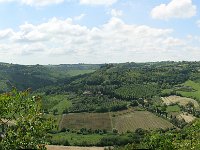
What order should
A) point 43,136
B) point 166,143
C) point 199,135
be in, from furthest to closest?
1. point 199,135
2. point 166,143
3. point 43,136

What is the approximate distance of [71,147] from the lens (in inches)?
7756

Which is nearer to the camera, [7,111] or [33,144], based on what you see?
[33,144]

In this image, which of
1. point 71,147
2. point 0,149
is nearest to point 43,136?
point 0,149

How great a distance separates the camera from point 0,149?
32469 millimetres

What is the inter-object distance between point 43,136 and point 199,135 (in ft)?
206

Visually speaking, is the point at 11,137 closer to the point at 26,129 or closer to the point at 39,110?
the point at 26,129

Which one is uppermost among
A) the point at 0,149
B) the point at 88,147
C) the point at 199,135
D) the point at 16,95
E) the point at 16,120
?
the point at 16,95

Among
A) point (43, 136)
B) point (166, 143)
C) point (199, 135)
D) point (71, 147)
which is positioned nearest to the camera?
point (43, 136)

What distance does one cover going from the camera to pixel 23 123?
114 feet

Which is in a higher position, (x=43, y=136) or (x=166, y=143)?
(x=43, y=136)

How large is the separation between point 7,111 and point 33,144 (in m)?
4.70

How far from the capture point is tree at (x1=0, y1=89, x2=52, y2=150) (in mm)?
33250

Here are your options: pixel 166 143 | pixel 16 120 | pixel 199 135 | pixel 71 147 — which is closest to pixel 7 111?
pixel 16 120

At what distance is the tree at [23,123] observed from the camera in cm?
3325
